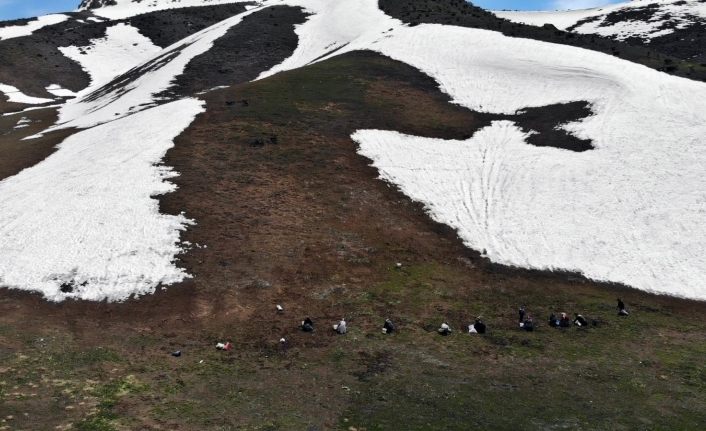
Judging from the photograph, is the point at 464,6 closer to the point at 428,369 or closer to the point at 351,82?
the point at 351,82

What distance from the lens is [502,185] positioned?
41438 millimetres

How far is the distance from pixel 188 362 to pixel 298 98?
3745cm

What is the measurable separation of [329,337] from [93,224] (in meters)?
16.8

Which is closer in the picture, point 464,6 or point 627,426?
point 627,426

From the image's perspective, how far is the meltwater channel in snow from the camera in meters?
26.3

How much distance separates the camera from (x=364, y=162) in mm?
42375

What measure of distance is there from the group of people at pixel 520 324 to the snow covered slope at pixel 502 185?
19.3 feet

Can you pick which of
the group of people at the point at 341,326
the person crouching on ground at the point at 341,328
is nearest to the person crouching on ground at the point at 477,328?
the group of people at the point at 341,326

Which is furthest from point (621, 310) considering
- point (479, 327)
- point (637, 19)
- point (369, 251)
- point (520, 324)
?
point (637, 19)

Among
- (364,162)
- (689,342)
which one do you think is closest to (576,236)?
Result: (689,342)

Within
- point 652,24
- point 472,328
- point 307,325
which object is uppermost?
point 652,24

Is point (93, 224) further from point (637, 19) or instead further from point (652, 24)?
point (637, 19)

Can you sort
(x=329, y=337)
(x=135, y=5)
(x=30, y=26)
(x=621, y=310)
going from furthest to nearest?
1. (x=135, y=5)
2. (x=30, y=26)
3. (x=621, y=310)
4. (x=329, y=337)

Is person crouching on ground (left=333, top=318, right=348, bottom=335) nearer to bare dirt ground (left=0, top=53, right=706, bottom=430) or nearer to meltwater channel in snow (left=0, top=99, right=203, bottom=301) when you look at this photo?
bare dirt ground (left=0, top=53, right=706, bottom=430)
